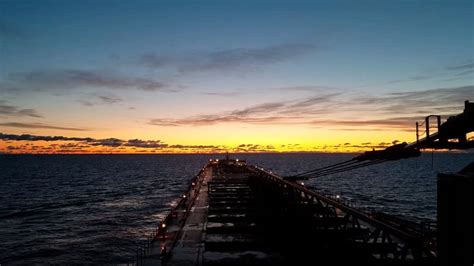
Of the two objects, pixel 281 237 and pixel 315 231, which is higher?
pixel 315 231

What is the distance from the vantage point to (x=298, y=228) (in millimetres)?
34750

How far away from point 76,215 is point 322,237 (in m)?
60.0

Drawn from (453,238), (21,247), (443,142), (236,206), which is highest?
(443,142)

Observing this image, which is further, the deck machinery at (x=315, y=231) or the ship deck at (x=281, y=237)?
the ship deck at (x=281, y=237)

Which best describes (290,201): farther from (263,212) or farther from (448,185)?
(448,185)

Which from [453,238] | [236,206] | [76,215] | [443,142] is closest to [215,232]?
[236,206]

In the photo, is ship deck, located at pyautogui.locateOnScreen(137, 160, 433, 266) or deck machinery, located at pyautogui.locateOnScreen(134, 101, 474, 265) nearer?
deck machinery, located at pyautogui.locateOnScreen(134, 101, 474, 265)

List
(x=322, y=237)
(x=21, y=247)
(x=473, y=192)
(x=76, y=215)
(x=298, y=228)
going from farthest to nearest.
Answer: (x=76, y=215)
(x=21, y=247)
(x=298, y=228)
(x=322, y=237)
(x=473, y=192)

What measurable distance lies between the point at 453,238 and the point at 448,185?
3.90 ft

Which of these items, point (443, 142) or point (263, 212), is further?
point (263, 212)

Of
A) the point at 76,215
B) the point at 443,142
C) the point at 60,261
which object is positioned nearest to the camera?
the point at 443,142

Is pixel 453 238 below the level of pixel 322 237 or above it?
above

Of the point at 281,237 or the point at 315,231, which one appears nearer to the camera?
the point at 315,231

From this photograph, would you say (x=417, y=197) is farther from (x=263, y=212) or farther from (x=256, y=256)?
(x=256, y=256)
